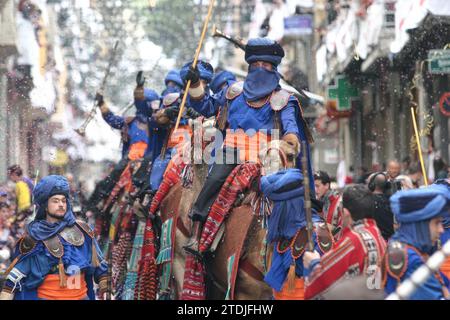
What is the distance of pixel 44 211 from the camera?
9422mm

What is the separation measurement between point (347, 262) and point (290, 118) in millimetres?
3241

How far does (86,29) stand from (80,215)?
35120 millimetres

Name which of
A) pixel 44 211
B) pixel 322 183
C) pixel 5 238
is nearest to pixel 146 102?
pixel 5 238

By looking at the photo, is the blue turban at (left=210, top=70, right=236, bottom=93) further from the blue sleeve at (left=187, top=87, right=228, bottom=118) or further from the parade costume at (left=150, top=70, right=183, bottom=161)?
the blue sleeve at (left=187, top=87, right=228, bottom=118)

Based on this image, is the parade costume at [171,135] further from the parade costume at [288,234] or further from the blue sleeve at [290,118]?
the parade costume at [288,234]

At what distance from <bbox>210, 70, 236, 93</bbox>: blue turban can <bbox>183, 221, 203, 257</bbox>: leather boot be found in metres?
2.36

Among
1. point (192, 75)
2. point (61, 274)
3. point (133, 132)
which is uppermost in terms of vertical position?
point (192, 75)

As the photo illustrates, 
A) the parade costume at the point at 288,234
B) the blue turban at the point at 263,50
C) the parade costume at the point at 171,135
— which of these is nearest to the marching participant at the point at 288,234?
the parade costume at the point at 288,234

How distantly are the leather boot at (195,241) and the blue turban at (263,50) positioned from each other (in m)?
1.44

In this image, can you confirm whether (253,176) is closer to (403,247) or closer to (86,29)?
(403,247)

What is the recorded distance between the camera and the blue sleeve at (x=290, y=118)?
979 cm

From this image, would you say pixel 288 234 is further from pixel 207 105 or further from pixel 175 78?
pixel 175 78

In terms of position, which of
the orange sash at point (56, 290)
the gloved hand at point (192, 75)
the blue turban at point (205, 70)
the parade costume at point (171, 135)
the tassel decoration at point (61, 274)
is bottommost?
the orange sash at point (56, 290)

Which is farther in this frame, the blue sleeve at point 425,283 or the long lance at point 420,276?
the blue sleeve at point 425,283
